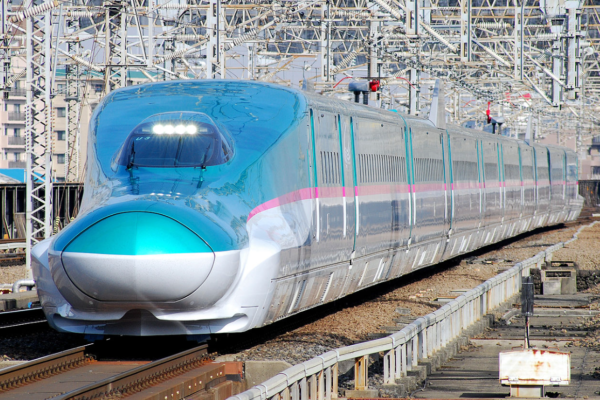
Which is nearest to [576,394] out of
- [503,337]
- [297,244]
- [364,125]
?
[297,244]

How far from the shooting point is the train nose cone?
8.57 metres

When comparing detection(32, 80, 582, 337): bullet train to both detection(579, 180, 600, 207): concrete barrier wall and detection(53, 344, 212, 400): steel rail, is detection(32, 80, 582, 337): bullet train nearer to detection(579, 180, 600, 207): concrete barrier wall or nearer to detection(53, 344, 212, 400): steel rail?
detection(53, 344, 212, 400): steel rail

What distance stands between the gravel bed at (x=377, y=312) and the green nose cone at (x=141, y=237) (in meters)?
1.81

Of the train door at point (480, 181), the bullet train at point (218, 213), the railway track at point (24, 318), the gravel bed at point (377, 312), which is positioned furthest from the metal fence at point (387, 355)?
the train door at point (480, 181)

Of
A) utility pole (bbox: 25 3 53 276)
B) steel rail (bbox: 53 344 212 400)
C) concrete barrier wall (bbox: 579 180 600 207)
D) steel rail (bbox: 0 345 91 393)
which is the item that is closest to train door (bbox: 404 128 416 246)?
steel rail (bbox: 53 344 212 400)

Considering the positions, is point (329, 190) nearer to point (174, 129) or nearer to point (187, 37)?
point (174, 129)

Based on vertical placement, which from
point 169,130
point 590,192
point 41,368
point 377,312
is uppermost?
point 169,130

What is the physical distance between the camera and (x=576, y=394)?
9227mm

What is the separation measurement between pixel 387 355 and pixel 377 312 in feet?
18.1

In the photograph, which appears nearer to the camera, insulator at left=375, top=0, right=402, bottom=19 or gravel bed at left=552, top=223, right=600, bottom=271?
insulator at left=375, top=0, right=402, bottom=19

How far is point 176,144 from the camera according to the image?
10.1 m

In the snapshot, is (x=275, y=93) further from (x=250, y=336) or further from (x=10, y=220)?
(x=10, y=220)

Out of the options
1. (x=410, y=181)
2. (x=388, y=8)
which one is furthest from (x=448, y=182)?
(x=388, y=8)

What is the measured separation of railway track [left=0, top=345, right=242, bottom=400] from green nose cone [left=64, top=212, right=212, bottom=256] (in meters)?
1.06
